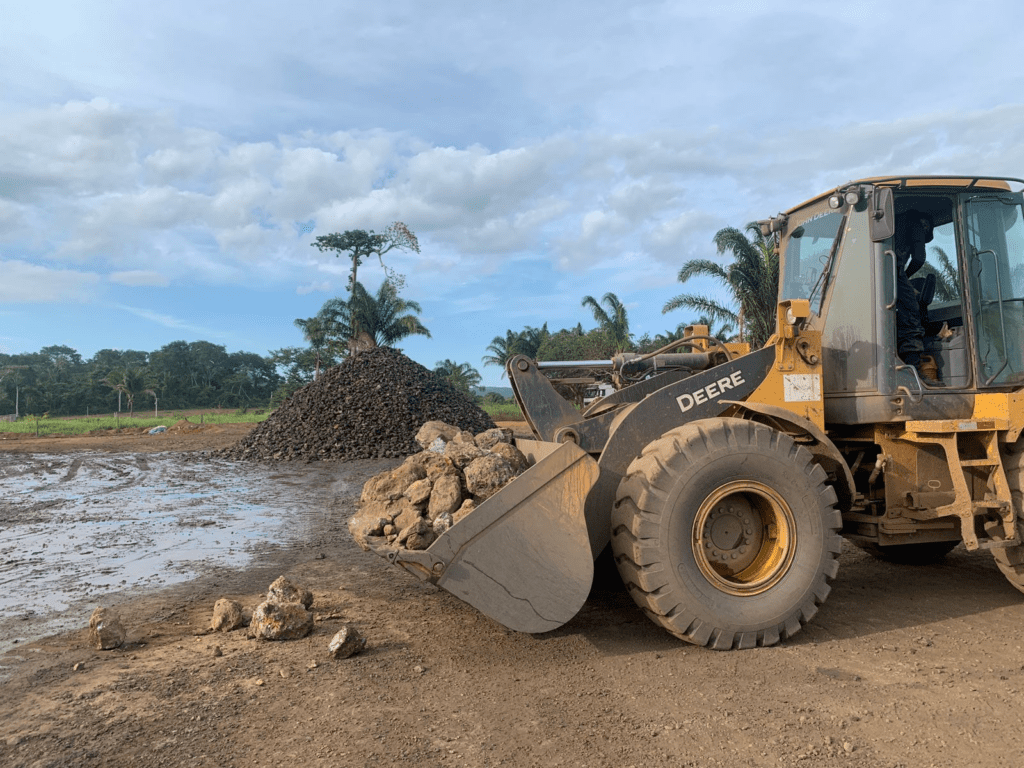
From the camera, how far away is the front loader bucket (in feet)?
12.5

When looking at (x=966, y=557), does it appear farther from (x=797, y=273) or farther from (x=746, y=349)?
(x=797, y=273)

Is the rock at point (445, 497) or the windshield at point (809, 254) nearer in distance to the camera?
the rock at point (445, 497)

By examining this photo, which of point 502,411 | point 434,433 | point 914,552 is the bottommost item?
point 914,552

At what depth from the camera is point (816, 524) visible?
14.3ft

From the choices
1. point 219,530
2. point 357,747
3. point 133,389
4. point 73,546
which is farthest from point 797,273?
point 133,389

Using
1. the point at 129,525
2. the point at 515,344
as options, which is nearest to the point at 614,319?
the point at 515,344

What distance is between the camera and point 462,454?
477 cm

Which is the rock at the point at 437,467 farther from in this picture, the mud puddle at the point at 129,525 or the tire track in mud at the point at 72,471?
the tire track in mud at the point at 72,471

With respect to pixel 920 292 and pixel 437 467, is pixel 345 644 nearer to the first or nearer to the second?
pixel 437 467

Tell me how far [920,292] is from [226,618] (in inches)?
215

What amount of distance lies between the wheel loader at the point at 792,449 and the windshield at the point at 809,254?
0.05 feet

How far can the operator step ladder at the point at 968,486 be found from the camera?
472cm

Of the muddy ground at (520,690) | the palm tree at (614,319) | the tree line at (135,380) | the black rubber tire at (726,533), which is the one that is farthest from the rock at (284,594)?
the tree line at (135,380)

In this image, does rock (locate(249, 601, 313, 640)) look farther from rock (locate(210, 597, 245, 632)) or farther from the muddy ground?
rock (locate(210, 597, 245, 632))
